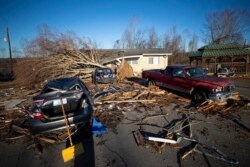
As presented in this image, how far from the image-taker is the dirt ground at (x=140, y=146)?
12.6 feet

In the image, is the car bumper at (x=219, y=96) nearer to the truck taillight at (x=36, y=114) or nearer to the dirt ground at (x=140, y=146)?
the dirt ground at (x=140, y=146)

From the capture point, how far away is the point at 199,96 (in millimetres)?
8312

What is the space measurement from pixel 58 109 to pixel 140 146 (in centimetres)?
303

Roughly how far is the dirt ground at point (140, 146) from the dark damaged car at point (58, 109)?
2.06 ft

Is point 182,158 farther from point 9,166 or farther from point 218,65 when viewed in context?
point 218,65

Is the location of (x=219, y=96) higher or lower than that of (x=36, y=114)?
lower

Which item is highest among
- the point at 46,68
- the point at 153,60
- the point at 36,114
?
the point at 153,60

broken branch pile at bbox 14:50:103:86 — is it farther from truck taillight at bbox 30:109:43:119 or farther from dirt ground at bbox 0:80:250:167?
truck taillight at bbox 30:109:43:119

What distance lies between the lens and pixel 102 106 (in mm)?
8305

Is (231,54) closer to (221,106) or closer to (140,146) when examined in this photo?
(221,106)

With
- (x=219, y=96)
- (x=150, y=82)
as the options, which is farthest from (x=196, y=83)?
(x=150, y=82)

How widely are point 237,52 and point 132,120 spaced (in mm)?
23488

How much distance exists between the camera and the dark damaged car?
459cm

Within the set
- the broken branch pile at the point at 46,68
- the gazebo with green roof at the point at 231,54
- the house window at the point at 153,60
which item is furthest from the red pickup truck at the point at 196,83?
the gazebo with green roof at the point at 231,54
